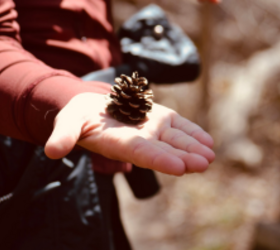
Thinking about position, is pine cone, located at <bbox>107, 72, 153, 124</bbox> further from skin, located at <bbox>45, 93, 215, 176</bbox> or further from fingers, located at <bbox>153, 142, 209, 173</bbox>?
fingers, located at <bbox>153, 142, 209, 173</bbox>

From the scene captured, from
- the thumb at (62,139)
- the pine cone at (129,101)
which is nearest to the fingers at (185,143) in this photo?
the pine cone at (129,101)

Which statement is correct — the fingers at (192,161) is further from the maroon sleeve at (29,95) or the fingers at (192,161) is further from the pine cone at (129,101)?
the maroon sleeve at (29,95)

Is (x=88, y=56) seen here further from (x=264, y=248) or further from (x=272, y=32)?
(x=272, y=32)

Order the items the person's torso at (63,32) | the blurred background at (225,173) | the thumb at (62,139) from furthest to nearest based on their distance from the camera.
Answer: the blurred background at (225,173) < the person's torso at (63,32) < the thumb at (62,139)

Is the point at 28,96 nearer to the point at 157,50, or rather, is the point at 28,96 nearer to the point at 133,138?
the point at 133,138

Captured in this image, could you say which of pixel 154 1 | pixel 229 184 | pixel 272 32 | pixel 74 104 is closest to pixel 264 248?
pixel 229 184

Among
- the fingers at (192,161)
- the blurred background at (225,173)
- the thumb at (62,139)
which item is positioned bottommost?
the blurred background at (225,173)

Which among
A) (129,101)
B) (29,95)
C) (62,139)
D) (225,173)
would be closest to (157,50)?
(129,101)
